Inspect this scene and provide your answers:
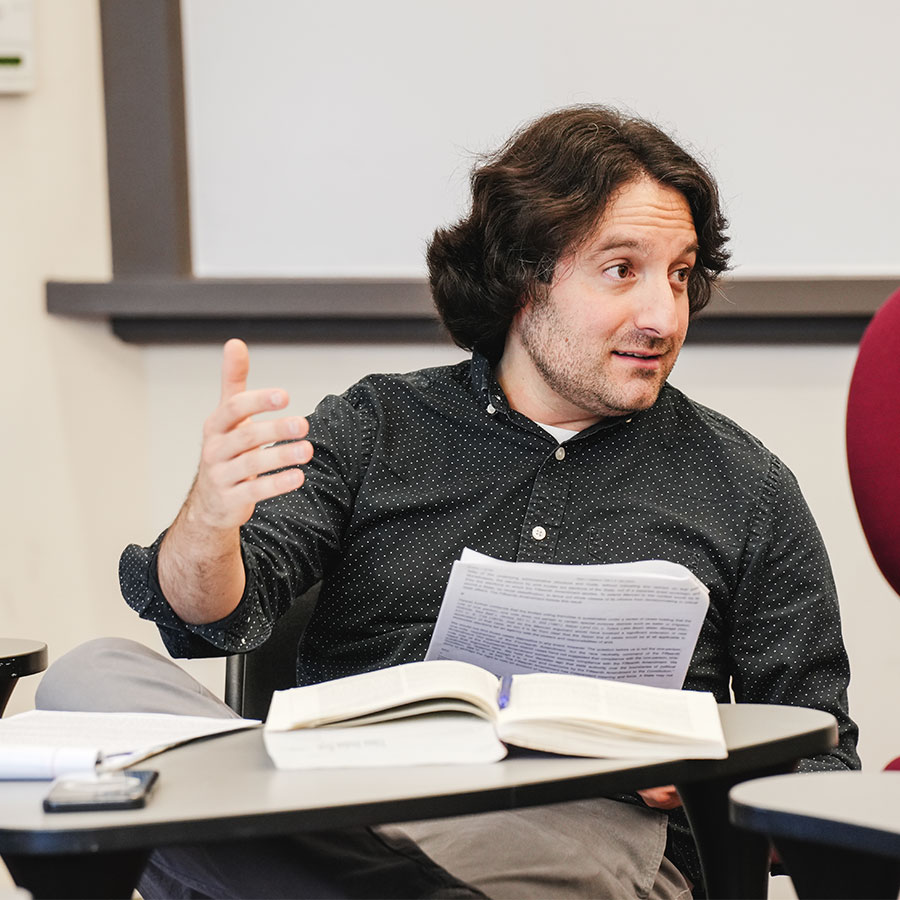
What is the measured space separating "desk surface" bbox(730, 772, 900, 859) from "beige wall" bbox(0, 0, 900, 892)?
1458mm

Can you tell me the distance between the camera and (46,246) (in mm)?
2203

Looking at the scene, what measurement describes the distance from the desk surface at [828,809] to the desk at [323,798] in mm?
106

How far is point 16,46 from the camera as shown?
2121 millimetres

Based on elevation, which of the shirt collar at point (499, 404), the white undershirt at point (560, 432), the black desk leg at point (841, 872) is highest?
the shirt collar at point (499, 404)

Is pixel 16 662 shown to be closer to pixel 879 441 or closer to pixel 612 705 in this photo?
pixel 612 705

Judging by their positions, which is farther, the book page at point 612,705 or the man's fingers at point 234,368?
the man's fingers at point 234,368

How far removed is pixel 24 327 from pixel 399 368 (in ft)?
2.05

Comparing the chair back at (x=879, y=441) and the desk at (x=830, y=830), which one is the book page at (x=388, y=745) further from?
the chair back at (x=879, y=441)

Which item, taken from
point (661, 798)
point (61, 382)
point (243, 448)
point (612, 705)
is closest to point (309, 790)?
point (612, 705)

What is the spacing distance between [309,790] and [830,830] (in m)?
0.32

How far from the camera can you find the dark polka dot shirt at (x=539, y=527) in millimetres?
1484

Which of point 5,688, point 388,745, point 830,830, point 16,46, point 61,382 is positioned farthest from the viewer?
point 61,382

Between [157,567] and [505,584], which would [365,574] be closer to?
[157,567]

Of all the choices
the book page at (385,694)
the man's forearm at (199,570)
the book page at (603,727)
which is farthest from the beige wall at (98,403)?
the book page at (603,727)
